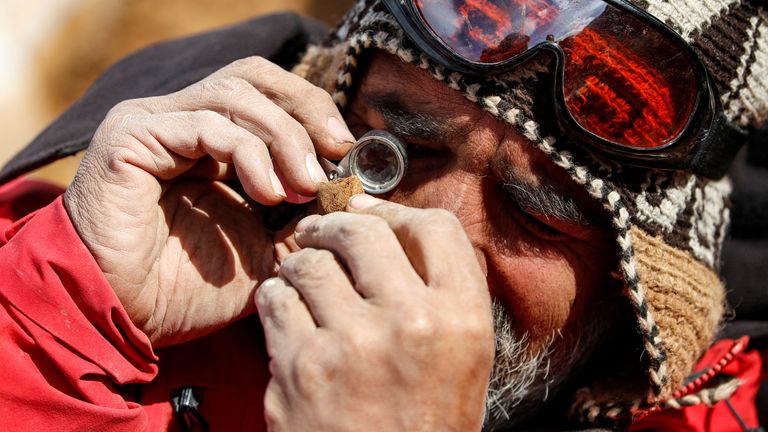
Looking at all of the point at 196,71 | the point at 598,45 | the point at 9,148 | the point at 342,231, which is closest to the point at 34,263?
the point at 342,231

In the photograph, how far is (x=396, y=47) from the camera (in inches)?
71.9

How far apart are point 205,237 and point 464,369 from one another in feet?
2.85

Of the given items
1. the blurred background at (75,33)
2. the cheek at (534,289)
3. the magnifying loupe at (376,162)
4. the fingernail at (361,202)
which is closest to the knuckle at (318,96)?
the magnifying loupe at (376,162)

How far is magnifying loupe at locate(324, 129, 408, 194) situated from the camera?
1.79 metres

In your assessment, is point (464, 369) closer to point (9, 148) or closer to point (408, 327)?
point (408, 327)

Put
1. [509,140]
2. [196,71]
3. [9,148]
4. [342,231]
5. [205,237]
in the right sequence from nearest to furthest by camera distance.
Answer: [342,231] < [509,140] < [205,237] < [196,71] < [9,148]

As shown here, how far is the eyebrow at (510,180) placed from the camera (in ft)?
5.82

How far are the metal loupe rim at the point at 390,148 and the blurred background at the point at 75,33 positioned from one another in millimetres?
3615

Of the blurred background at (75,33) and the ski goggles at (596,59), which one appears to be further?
the blurred background at (75,33)

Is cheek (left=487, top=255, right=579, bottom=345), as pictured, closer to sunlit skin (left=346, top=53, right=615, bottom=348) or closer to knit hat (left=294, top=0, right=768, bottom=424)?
sunlit skin (left=346, top=53, right=615, bottom=348)

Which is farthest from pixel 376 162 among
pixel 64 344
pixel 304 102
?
pixel 64 344

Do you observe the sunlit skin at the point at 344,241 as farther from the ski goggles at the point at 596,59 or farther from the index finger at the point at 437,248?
the ski goggles at the point at 596,59

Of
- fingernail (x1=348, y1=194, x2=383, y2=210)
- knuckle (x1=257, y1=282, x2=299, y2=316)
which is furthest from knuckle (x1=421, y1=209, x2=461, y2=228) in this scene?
knuckle (x1=257, y1=282, x2=299, y2=316)

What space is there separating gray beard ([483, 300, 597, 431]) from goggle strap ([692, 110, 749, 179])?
58cm
